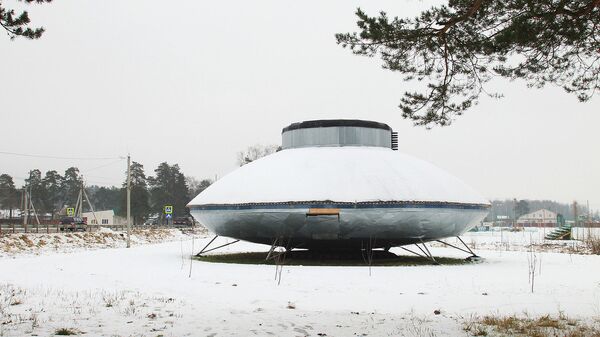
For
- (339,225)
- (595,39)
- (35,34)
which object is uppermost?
(595,39)

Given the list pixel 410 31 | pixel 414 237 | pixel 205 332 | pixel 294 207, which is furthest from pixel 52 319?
pixel 414 237

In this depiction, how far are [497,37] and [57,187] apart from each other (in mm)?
125309

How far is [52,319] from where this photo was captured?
361 inches

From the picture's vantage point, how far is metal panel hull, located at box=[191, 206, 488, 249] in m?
18.8

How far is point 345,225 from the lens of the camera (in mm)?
18938

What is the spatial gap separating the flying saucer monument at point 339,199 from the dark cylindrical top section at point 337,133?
0.04 m

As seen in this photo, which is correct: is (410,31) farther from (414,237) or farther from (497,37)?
(414,237)

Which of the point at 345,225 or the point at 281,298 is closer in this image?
the point at 281,298

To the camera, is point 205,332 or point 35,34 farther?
point 35,34

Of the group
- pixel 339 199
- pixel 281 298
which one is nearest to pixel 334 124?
pixel 339 199

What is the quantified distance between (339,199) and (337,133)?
185 inches

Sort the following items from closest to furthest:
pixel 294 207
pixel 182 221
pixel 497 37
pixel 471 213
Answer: pixel 497 37 < pixel 294 207 < pixel 471 213 < pixel 182 221

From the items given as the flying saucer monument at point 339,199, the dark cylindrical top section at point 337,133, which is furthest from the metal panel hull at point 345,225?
the dark cylindrical top section at point 337,133

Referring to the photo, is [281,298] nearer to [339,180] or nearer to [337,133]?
Result: [339,180]
